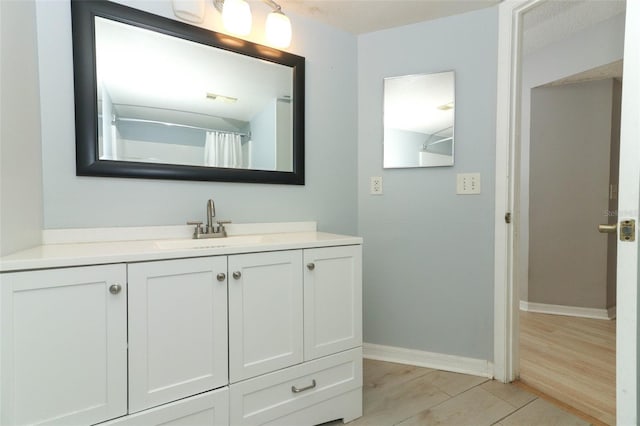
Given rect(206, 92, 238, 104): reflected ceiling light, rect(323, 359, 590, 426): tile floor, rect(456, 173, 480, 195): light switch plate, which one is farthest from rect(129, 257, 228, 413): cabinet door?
rect(456, 173, 480, 195): light switch plate

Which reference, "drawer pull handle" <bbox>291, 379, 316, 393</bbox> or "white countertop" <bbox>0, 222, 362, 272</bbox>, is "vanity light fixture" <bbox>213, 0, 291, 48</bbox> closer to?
"white countertop" <bbox>0, 222, 362, 272</bbox>

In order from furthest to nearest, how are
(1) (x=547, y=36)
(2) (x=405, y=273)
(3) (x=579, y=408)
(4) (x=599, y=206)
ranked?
1. (4) (x=599, y=206)
2. (1) (x=547, y=36)
3. (2) (x=405, y=273)
4. (3) (x=579, y=408)

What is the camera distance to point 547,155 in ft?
8.80

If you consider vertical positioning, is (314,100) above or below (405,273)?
above

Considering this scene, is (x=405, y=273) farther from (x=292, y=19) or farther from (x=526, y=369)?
(x=292, y=19)

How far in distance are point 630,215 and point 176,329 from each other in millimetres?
1378

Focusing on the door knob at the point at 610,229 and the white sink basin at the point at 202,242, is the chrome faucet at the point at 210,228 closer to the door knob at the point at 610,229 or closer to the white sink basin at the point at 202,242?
the white sink basin at the point at 202,242

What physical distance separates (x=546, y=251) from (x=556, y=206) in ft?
1.33

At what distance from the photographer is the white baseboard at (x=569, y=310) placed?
2559mm

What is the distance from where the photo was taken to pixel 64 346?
865 mm

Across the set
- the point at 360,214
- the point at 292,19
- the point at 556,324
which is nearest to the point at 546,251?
the point at 556,324

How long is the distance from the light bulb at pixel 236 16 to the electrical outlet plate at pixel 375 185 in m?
1.06

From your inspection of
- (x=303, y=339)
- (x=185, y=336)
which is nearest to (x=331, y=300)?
(x=303, y=339)

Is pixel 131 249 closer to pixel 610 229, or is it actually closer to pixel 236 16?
pixel 236 16
